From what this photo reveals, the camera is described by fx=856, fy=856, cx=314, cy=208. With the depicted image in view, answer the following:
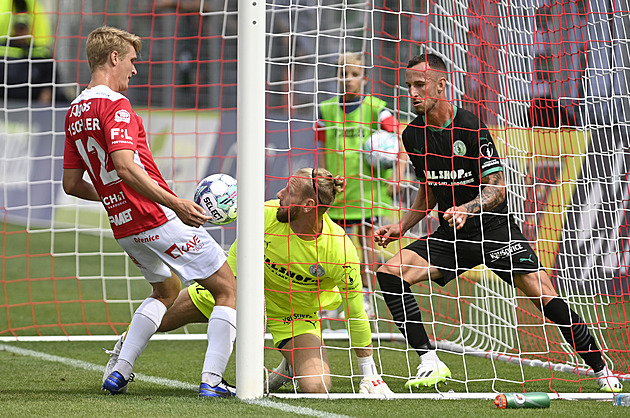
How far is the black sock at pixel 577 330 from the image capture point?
197 inches

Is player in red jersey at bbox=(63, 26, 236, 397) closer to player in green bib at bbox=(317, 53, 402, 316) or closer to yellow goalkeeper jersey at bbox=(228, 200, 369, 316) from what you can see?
yellow goalkeeper jersey at bbox=(228, 200, 369, 316)

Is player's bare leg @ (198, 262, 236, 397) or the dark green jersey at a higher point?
the dark green jersey

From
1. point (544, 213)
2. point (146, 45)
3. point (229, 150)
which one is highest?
point (146, 45)

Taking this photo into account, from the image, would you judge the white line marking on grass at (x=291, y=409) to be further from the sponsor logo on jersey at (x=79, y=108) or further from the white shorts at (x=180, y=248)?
the sponsor logo on jersey at (x=79, y=108)

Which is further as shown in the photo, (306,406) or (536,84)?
(536,84)

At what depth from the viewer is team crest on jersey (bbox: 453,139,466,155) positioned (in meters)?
5.09

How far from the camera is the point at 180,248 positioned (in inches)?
169

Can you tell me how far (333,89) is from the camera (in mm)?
11328

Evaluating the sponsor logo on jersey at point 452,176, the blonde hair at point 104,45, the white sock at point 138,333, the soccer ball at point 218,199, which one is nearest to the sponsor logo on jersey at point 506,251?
the sponsor logo on jersey at point 452,176

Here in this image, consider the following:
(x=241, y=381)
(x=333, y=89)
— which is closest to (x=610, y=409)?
(x=241, y=381)

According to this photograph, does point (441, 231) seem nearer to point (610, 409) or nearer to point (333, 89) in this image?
point (610, 409)

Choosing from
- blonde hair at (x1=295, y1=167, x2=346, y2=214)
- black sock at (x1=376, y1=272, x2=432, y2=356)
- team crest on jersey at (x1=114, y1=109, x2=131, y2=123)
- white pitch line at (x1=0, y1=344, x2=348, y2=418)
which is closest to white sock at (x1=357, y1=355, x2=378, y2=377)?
black sock at (x1=376, y1=272, x2=432, y2=356)

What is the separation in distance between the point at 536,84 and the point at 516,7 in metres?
0.51

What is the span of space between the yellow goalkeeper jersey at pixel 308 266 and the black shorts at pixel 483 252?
0.64m
